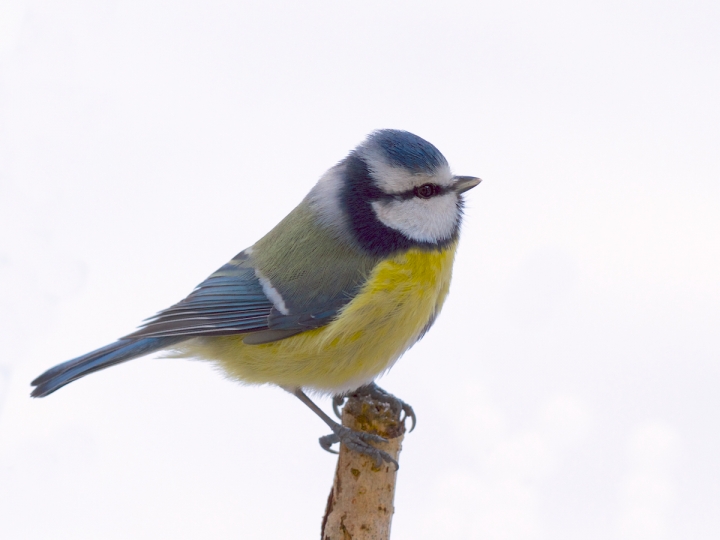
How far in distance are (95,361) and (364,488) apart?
0.67m

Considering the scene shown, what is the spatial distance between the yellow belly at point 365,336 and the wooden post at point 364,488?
0.33 feet

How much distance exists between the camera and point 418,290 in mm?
1601

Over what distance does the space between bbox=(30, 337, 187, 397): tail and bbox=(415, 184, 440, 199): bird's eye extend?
0.64m

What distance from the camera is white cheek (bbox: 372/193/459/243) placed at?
5.30 feet

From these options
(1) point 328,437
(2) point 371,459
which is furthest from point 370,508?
(1) point 328,437

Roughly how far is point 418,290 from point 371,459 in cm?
37

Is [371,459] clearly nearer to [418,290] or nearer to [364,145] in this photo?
[418,290]

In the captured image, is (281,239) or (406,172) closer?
(406,172)

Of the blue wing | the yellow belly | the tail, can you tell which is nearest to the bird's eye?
the yellow belly

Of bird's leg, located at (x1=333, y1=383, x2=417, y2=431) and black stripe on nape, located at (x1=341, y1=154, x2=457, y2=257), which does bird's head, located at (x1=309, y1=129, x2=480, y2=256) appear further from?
bird's leg, located at (x1=333, y1=383, x2=417, y2=431)

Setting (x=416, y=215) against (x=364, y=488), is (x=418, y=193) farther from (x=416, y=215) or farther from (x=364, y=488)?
Result: (x=364, y=488)

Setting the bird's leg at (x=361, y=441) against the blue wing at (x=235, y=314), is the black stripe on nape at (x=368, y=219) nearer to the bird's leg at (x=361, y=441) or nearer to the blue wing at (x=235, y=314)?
the blue wing at (x=235, y=314)

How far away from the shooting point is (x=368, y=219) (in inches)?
64.2

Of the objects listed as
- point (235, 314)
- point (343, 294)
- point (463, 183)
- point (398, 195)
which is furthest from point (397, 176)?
point (235, 314)
